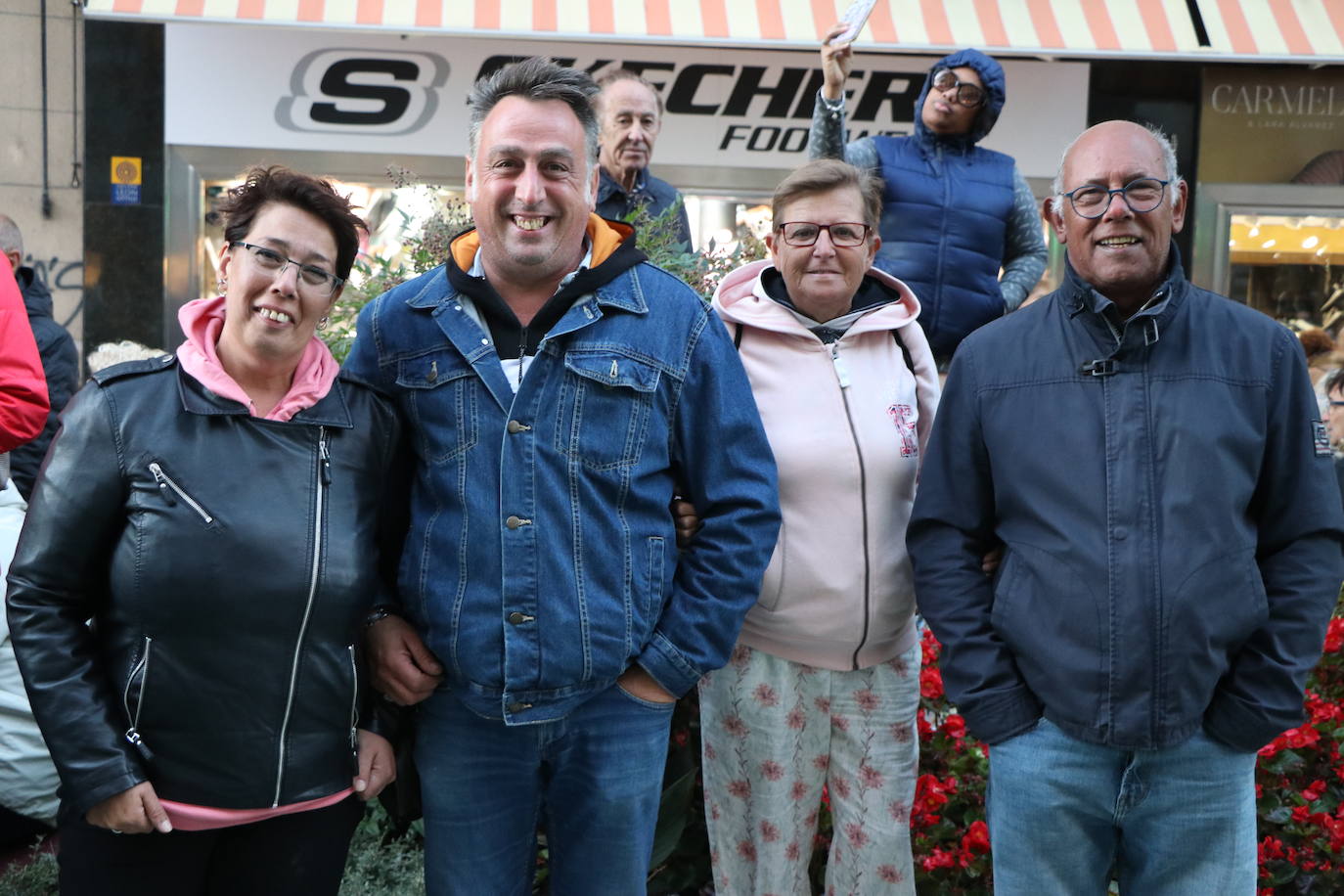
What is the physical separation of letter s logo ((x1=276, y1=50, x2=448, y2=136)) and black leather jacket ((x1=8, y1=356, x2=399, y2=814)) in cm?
622

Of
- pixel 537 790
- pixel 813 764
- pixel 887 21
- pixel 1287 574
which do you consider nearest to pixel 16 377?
pixel 537 790

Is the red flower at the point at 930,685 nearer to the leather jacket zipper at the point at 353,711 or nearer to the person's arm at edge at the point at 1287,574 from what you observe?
the person's arm at edge at the point at 1287,574

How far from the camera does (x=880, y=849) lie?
2.99m

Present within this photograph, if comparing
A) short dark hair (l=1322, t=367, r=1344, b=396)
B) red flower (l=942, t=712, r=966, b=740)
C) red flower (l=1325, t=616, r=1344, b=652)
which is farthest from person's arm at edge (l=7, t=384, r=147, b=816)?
short dark hair (l=1322, t=367, r=1344, b=396)

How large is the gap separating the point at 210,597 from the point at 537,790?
81 cm

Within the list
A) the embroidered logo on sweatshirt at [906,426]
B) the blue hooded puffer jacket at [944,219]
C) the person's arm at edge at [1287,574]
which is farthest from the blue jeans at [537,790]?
the blue hooded puffer jacket at [944,219]

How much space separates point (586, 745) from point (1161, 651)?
114 cm

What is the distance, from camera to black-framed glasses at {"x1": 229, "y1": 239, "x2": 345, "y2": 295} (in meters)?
2.35

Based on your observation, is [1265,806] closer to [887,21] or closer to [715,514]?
[715,514]

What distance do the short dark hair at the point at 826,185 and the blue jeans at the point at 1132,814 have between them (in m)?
1.34

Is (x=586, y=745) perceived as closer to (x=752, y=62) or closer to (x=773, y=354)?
(x=773, y=354)

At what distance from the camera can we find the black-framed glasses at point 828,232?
3.02 m

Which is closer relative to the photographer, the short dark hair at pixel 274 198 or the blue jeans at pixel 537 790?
the short dark hair at pixel 274 198

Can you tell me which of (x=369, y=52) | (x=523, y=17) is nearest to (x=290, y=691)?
(x=523, y=17)
